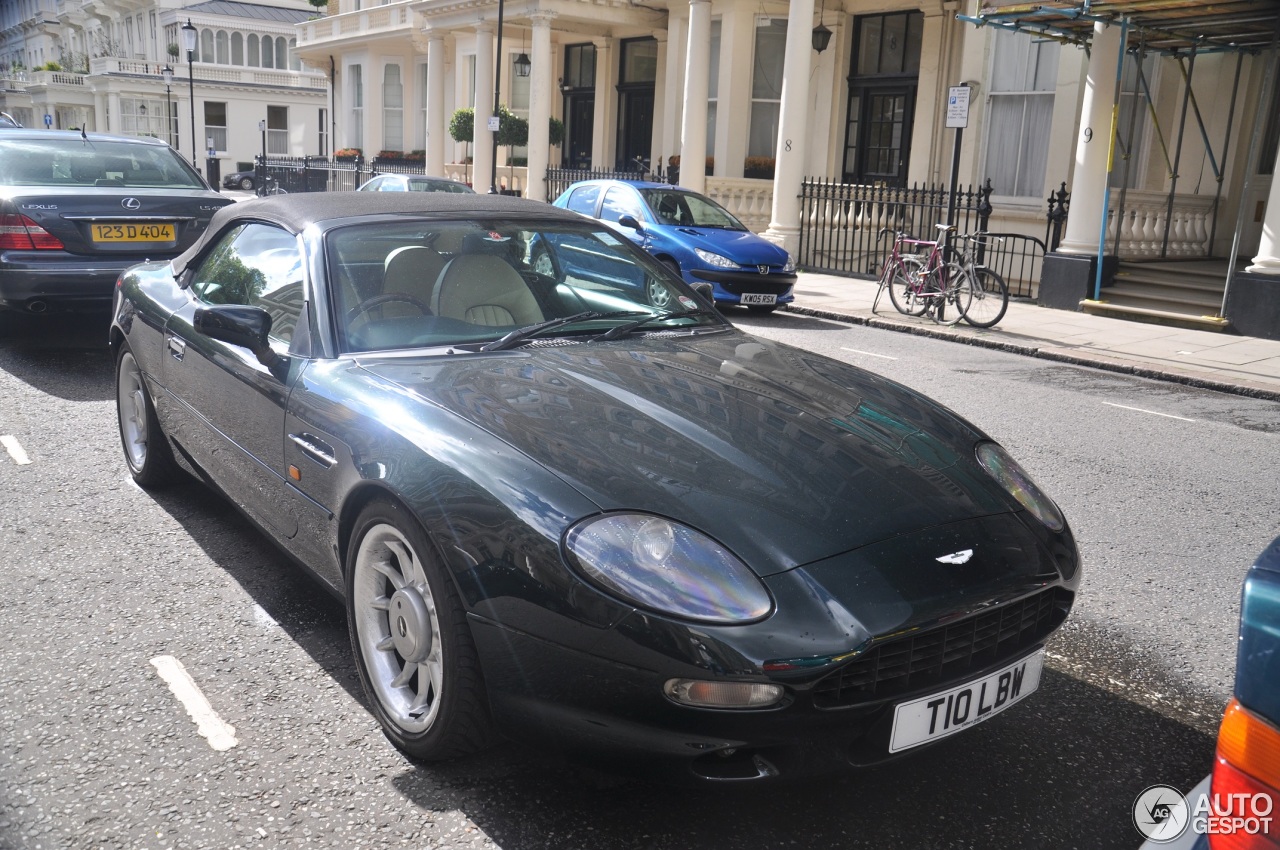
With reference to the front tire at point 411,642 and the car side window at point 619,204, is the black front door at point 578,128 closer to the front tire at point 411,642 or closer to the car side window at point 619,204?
the car side window at point 619,204

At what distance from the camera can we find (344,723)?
3.12 m

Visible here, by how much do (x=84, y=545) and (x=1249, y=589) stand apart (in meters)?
4.29

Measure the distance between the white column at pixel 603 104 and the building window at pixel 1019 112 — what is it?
36.2ft

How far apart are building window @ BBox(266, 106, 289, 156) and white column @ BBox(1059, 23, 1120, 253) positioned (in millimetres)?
54741

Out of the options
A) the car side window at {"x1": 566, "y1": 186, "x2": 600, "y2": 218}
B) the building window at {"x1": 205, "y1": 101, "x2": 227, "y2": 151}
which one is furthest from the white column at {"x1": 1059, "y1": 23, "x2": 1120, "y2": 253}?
the building window at {"x1": 205, "y1": 101, "x2": 227, "y2": 151}

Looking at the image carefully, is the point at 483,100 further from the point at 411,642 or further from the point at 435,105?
the point at 411,642

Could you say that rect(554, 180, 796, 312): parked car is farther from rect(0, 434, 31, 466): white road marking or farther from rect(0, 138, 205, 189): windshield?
rect(0, 434, 31, 466): white road marking

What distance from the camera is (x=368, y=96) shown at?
36.5m

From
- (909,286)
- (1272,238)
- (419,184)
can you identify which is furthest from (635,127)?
(1272,238)

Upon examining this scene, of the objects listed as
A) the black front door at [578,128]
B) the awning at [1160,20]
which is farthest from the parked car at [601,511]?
the black front door at [578,128]

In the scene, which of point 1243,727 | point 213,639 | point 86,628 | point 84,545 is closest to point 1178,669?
point 1243,727

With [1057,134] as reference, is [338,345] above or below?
below

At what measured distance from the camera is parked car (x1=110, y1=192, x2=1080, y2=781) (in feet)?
7.77

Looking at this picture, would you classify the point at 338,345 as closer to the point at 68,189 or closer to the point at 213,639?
the point at 213,639
